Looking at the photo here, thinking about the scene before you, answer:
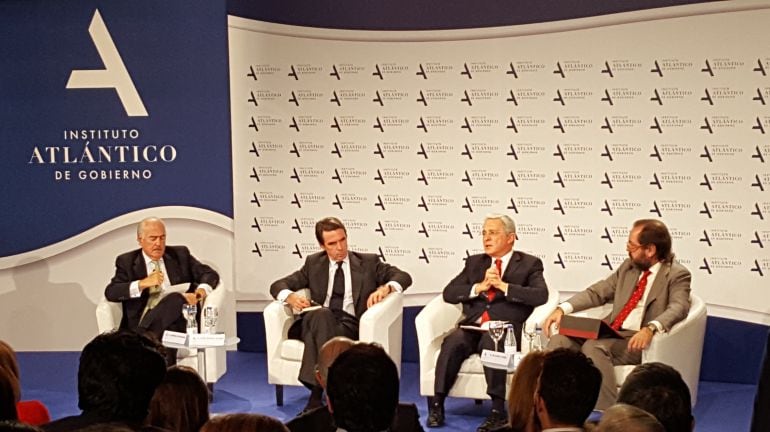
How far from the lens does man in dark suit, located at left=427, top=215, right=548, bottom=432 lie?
6.18m

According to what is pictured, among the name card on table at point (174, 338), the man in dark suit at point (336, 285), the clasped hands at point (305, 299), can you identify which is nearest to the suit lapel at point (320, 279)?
the man in dark suit at point (336, 285)

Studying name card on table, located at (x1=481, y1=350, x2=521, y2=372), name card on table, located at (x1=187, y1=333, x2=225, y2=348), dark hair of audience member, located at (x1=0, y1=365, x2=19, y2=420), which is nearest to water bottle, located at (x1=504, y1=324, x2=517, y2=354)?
name card on table, located at (x1=481, y1=350, x2=521, y2=372)

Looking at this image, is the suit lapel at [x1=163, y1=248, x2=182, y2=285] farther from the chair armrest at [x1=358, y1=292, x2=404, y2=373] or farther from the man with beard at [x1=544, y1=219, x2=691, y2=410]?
the man with beard at [x1=544, y1=219, x2=691, y2=410]

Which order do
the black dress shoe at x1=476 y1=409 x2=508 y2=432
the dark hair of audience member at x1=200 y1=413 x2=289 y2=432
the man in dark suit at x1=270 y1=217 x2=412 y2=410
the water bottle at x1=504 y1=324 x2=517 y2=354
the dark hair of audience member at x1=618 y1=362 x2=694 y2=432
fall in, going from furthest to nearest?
the man in dark suit at x1=270 y1=217 x2=412 y2=410
the black dress shoe at x1=476 y1=409 x2=508 y2=432
the water bottle at x1=504 y1=324 x2=517 y2=354
the dark hair of audience member at x1=618 y1=362 x2=694 y2=432
the dark hair of audience member at x1=200 y1=413 x2=289 y2=432

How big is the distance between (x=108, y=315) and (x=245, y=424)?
15.1ft

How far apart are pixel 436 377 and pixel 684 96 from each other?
2.62 m

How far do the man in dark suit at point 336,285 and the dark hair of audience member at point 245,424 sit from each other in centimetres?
392

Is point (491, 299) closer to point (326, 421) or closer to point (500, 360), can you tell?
point (500, 360)

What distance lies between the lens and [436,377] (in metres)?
6.21

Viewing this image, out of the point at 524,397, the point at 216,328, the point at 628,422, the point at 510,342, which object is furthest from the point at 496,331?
the point at 628,422

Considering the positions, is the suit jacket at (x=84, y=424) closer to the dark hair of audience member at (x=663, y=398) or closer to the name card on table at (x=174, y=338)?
the dark hair of audience member at (x=663, y=398)

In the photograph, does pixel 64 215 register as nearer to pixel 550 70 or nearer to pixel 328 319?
pixel 328 319

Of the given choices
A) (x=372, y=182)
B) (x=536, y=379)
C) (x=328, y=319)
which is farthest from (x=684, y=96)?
(x=536, y=379)

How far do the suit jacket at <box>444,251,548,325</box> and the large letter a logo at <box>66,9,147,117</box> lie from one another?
314cm
